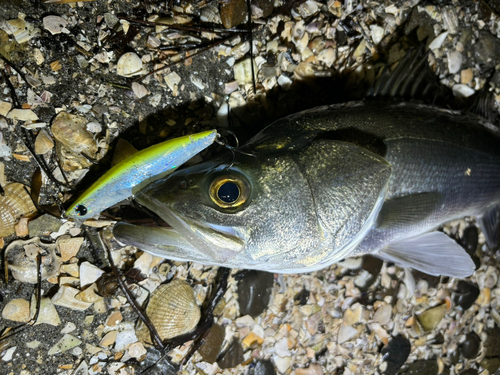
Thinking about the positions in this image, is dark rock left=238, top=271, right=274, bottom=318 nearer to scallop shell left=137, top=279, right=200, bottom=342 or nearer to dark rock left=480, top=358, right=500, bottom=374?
scallop shell left=137, top=279, right=200, bottom=342

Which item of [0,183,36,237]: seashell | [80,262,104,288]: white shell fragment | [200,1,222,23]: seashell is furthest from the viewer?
[200,1,222,23]: seashell

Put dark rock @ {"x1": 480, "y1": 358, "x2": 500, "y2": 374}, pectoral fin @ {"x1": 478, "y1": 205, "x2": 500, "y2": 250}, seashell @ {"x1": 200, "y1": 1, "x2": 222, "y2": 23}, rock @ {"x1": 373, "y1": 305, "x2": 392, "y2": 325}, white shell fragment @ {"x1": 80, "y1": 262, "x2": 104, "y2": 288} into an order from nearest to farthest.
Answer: white shell fragment @ {"x1": 80, "y1": 262, "x2": 104, "y2": 288} < seashell @ {"x1": 200, "y1": 1, "x2": 222, "y2": 23} < rock @ {"x1": 373, "y1": 305, "x2": 392, "y2": 325} < pectoral fin @ {"x1": 478, "y1": 205, "x2": 500, "y2": 250} < dark rock @ {"x1": 480, "y1": 358, "x2": 500, "y2": 374}

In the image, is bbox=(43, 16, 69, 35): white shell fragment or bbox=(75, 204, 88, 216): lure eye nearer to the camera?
bbox=(75, 204, 88, 216): lure eye

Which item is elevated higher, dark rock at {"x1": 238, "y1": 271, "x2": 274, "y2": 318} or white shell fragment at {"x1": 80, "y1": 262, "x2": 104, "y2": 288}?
white shell fragment at {"x1": 80, "y1": 262, "x2": 104, "y2": 288}

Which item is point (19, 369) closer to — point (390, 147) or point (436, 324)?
point (390, 147)

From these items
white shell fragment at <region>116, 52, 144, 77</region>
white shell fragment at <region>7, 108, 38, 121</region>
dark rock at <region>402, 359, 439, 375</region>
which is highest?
white shell fragment at <region>116, 52, 144, 77</region>

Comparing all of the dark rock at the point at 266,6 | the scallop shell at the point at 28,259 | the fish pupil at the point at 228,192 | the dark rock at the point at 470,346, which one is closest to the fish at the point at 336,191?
the fish pupil at the point at 228,192

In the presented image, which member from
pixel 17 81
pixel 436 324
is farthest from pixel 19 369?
pixel 436 324

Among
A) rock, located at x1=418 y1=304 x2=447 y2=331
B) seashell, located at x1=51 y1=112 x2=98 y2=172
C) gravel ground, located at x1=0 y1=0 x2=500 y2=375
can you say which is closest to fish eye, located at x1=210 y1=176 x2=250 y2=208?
gravel ground, located at x1=0 y1=0 x2=500 y2=375
